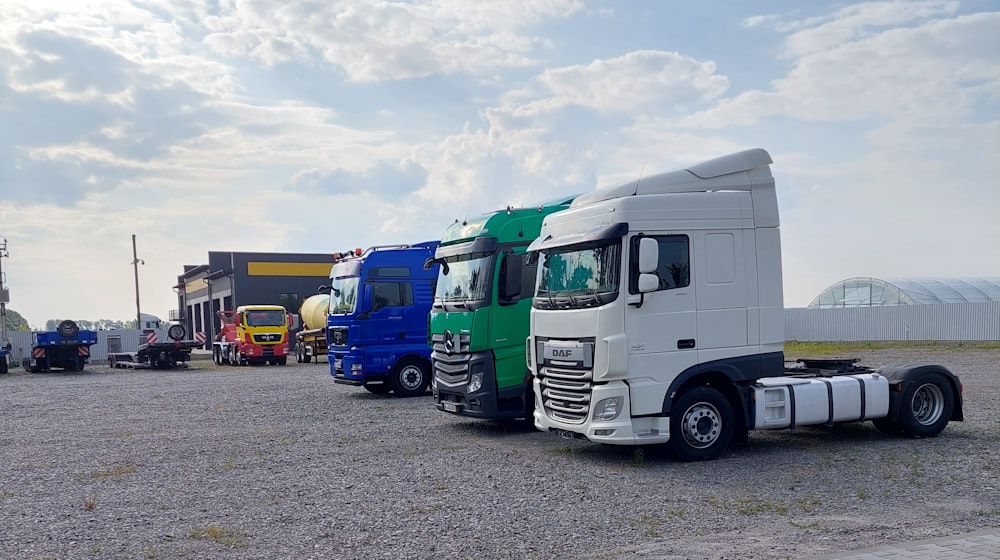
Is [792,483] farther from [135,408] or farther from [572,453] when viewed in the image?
[135,408]

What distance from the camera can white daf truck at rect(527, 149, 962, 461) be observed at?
30.7 feet

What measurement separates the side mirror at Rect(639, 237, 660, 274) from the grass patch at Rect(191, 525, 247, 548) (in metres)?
4.56

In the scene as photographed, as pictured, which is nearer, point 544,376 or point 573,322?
point 573,322

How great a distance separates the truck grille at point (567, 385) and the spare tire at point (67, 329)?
3170cm

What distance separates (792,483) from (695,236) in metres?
2.80

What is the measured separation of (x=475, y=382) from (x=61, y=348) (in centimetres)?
3011

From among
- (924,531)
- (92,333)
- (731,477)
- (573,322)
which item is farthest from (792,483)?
(92,333)

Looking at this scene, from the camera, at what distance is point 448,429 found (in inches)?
521

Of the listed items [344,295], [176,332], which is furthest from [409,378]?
[176,332]

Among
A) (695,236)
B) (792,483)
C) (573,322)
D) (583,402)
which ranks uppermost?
(695,236)

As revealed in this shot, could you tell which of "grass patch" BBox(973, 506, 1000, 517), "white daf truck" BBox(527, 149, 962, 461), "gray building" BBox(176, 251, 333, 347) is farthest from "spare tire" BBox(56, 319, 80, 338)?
"grass patch" BBox(973, 506, 1000, 517)

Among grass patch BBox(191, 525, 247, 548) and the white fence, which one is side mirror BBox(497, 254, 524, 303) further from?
the white fence

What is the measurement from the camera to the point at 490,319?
12.0m

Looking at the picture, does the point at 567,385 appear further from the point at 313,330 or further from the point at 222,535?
the point at 313,330
